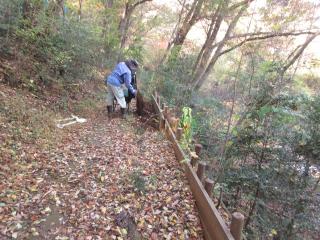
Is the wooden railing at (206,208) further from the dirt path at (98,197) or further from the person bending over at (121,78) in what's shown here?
the person bending over at (121,78)

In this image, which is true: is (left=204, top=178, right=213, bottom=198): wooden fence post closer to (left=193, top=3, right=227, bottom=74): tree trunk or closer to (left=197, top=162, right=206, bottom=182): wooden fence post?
(left=197, top=162, right=206, bottom=182): wooden fence post

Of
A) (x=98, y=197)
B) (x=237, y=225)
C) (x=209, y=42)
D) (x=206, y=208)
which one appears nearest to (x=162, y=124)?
(x=98, y=197)

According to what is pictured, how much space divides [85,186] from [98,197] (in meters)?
0.39

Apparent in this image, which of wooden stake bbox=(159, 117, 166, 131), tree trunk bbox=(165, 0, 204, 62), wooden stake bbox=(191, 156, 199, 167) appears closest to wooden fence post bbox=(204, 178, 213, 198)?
wooden stake bbox=(191, 156, 199, 167)

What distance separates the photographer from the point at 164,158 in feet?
19.3

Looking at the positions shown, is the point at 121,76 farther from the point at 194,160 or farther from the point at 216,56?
the point at 216,56

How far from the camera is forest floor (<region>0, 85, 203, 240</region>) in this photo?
143 inches

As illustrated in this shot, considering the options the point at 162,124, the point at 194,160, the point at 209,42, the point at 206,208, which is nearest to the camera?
the point at 206,208

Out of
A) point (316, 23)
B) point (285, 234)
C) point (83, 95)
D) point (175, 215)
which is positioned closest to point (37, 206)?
point (175, 215)

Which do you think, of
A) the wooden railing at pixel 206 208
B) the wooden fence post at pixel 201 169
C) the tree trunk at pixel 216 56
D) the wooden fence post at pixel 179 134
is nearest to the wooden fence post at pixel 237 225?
the wooden railing at pixel 206 208

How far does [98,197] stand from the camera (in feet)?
14.1

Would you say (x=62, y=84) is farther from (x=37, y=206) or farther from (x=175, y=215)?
(x=175, y=215)

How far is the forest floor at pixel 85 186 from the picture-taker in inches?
143

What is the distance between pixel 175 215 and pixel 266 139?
113 inches
